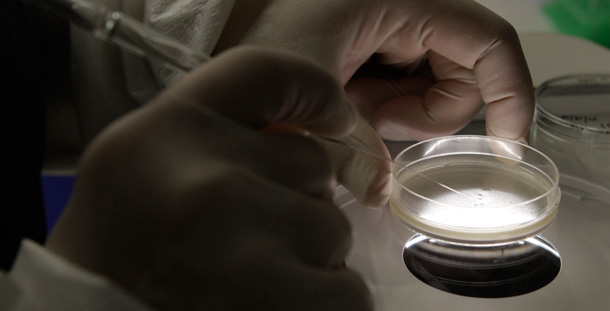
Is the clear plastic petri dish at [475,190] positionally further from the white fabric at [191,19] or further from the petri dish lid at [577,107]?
the white fabric at [191,19]

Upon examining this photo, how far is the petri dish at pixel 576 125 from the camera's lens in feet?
2.95

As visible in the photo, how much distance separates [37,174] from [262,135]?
33cm

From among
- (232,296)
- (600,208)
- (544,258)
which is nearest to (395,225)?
(544,258)

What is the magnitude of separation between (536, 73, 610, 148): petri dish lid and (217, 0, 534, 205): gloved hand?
104 mm

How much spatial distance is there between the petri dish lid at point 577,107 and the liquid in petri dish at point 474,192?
17cm

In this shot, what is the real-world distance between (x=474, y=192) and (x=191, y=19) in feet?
1.44

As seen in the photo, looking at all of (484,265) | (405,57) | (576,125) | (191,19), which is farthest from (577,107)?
(191,19)

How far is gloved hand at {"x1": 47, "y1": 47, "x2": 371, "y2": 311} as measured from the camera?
0.40m

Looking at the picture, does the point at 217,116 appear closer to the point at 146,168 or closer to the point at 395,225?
the point at 146,168

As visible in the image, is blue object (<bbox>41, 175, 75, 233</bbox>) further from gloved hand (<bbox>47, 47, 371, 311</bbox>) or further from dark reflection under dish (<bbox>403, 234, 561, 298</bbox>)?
dark reflection under dish (<bbox>403, 234, 561, 298</bbox>)

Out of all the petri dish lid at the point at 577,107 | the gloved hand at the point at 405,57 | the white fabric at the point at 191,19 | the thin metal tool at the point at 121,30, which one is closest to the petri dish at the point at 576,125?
the petri dish lid at the point at 577,107

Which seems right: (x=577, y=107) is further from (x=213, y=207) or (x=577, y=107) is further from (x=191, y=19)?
(x=213, y=207)

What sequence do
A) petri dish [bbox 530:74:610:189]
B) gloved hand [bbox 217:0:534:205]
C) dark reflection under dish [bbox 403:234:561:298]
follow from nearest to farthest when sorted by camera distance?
dark reflection under dish [bbox 403:234:561:298] → gloved hand [bbox 217:0:534:205] → petri dish [bbox 530:74:610:189]

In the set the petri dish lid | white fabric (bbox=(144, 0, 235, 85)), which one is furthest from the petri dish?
white fabric (bbox=(144, 0, 235, 85))
